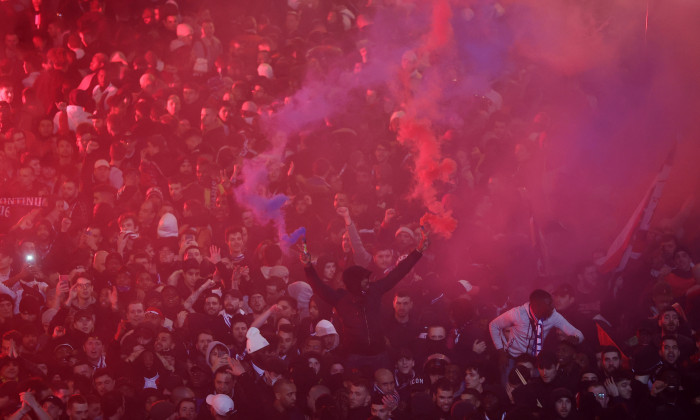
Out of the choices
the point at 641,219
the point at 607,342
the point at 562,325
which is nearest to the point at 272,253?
the point at 562,325

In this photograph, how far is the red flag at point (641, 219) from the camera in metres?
8.31

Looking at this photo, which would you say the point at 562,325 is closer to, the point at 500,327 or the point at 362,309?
the point at 500,327

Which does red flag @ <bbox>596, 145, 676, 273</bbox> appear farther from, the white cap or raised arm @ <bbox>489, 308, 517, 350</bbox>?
the white cap

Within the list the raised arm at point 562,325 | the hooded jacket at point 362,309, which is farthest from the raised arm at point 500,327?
the hooded jacket at point 362,309

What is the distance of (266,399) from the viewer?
6.56m

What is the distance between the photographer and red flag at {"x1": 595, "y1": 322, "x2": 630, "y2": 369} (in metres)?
6.90

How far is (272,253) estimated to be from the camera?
803 centimetres

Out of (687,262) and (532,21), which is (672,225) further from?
(532,21)

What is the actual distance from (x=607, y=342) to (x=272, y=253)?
363 cm

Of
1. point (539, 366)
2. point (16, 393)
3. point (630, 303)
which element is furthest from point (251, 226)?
point (630, 303)

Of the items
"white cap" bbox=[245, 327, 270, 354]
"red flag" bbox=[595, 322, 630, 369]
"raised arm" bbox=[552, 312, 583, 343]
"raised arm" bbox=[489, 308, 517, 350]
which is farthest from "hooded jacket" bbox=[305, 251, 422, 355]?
"red flag" bbox=[595, 322, 630, 369]

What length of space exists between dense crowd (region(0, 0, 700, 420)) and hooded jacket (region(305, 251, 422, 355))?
2cm

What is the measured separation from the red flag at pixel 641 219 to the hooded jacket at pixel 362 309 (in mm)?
2836

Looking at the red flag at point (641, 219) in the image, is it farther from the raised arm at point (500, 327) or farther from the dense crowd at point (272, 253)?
the raised arm at point (500, 327)
